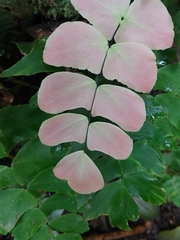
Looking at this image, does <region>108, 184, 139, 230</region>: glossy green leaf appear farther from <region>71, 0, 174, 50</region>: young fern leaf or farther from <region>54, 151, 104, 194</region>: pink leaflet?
<region>71, 0, 174, 50</region>: young fern leaf

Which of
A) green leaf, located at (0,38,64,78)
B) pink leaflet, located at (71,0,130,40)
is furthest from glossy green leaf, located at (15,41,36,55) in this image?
pink leaflet, located at (71,0,130,40)

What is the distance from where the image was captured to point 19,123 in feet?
1.84

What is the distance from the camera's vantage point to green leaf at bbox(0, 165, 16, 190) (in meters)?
0.54

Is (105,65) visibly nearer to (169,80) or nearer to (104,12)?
(104,12)

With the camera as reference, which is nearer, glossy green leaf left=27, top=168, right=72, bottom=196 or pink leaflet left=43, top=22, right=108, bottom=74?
pink leaflet left=43, top=22, right=108, bottom=74

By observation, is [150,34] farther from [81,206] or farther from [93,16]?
[81,206]

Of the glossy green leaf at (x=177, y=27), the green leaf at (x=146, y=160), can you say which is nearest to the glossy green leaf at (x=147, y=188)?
the green leaf at (x=146, y=160)

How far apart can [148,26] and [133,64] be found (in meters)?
0.06

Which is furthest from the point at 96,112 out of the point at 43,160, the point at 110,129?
the point at 43,160

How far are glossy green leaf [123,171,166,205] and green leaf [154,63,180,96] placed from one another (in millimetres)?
147

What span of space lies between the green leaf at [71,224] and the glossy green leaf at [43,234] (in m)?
0.03

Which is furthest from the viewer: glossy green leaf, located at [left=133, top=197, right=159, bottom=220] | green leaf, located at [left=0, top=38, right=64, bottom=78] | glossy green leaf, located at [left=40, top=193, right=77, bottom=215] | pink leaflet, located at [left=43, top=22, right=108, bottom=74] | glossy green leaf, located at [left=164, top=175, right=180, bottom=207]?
glossy green leaf, located at [left=133, top=197, right=159, bottom=220]

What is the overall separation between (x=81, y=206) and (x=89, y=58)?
0.29 meters

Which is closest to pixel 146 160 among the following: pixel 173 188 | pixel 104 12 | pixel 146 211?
pixel 104 12
